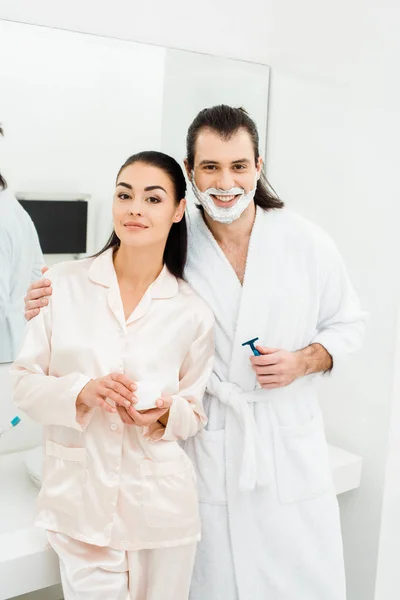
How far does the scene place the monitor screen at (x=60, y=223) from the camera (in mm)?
1913

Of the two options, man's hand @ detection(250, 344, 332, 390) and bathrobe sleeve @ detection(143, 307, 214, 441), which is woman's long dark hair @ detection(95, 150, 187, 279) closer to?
bathrobe sleeve @ detection(143, 307, 214, 441)

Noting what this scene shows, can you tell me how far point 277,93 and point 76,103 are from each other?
72 cm

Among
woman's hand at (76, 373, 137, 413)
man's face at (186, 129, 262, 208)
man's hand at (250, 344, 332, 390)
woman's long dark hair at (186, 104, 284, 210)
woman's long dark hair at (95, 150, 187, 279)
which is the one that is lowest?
woman's hand at (76, 373, 137, 413)

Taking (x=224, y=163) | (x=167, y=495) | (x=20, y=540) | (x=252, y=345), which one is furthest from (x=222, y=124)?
(x=20, y=540)

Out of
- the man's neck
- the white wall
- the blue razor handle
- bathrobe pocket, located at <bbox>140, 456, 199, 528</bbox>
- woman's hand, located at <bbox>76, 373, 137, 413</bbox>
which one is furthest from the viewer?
the white wall

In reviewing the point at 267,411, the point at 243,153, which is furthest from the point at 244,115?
the point at 267,411

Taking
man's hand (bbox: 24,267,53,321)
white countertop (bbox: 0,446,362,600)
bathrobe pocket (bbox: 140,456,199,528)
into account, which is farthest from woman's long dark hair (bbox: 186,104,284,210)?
white countertop (bbox: 0,446,362,600)

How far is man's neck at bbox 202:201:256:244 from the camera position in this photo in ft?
5.56

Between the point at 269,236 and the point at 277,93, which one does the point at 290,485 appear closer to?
the point at 269,236

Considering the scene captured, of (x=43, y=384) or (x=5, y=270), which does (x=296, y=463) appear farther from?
(x=5, y=270)

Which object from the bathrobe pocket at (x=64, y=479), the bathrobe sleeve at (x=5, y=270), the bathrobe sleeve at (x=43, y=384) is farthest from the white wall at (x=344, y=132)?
the bathrobe pocket at (x=64, y=479)

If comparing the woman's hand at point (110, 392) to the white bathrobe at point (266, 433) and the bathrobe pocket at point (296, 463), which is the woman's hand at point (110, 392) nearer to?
the white bathrobe at point (266, 433)

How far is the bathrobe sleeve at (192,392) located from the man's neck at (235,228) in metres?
0.20

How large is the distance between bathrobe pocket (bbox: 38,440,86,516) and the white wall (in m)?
0.99
